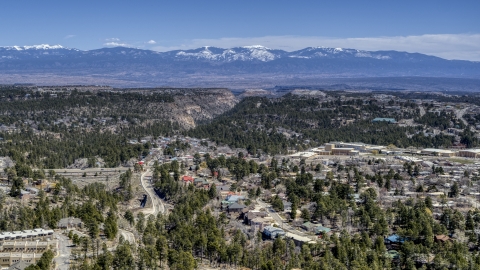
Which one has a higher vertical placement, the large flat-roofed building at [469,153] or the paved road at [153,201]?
the large flat-roofed building at [469,153]

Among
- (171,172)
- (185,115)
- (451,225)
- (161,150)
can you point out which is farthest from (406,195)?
(185,115)

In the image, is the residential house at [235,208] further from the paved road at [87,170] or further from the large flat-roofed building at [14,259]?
the paved road at [87,170]

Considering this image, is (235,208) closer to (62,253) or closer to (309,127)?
(62,253)

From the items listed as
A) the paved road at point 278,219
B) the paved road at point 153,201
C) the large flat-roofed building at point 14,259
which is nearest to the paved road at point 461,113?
the paved road at point 278,219

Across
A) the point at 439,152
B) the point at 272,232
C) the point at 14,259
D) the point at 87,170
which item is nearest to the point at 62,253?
the point at 14,259

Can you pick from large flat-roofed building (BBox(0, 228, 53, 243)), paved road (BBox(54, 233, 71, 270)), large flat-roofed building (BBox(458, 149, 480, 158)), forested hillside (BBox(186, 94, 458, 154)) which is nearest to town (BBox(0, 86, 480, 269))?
large flat-roofed building (BBox(0, 228, 53, 243))

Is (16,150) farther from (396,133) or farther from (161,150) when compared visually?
(396,133)

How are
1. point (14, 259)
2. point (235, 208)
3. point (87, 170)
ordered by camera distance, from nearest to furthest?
point (14, 259) < point (235, 208) < point (87, 170)
